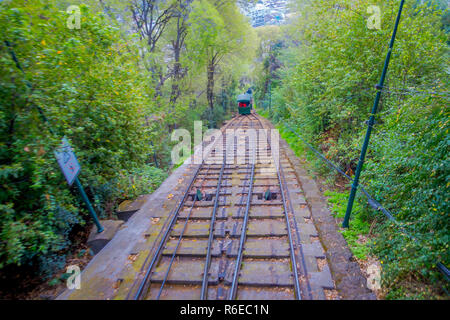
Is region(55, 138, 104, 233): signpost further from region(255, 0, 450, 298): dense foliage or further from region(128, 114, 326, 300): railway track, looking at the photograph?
region(255, 0, 450, 298): dense foliage

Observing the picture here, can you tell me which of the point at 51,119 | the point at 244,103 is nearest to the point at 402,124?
the point at 51,119

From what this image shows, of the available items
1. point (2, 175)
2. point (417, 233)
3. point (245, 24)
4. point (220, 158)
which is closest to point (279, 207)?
point (417, 233)

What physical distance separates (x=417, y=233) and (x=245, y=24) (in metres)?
22.2

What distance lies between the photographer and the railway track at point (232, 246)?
4.10 m

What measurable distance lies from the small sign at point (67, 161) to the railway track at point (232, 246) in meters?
2.48

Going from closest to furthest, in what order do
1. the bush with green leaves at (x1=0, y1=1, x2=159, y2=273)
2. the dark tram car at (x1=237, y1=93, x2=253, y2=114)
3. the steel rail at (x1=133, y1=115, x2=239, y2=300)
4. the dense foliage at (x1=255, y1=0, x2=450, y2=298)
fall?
the dense foliage at (x1=255, y1=0, x2=450, y2=298) → the bush with green leaves at (x1=0, y1=1, x2=159, y2=273) → the steel rail at (x1=133, y1=115, x2=239, y2=300) → the dark tram car at (x1=237, y1=93, x2=253, y2=114)

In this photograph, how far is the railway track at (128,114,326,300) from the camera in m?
4.10

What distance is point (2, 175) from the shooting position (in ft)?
11.0

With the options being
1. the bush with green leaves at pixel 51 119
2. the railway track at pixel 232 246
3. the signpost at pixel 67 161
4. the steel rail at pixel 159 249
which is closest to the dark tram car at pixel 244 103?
the railway track at pixel 232 246

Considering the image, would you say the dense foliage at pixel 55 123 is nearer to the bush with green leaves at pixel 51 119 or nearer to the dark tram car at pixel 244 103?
the bush with green leaves at pixel 51 119

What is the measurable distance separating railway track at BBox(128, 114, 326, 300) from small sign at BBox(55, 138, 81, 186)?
2.48 m

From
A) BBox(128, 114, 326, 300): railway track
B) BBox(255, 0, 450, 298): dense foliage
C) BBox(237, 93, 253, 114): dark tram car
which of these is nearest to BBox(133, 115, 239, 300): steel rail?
BBox(128, 114, 326, 300): railway track

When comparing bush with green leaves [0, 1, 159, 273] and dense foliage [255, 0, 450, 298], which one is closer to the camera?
dense foliage [255, 0, 450, 298]

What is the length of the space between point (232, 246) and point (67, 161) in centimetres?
398
